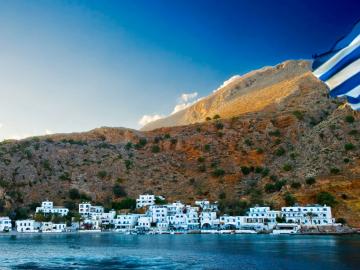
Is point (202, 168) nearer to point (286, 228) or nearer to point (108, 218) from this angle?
point (108, 218)

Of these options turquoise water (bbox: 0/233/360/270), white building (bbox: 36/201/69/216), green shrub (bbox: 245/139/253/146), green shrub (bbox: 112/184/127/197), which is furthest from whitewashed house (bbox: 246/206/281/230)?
white building (bbox: 36/201/69/216)

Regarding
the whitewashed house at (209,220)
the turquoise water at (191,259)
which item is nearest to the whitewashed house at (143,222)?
the whitewashed house at (209,220)

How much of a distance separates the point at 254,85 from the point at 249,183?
105 m

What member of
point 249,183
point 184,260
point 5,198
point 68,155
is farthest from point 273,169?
point 184,260

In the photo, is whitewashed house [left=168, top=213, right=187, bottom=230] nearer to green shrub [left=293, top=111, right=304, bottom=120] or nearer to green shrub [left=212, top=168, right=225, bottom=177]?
green shrub [left=212, top=168, right=225, bottom=177]

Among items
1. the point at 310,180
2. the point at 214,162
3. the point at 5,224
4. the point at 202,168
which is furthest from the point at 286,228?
the point at 5,224

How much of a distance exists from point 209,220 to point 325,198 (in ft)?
68.7

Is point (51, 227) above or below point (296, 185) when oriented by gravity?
below

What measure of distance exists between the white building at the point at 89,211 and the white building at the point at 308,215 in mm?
34375

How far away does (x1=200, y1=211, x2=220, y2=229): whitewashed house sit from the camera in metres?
87.6

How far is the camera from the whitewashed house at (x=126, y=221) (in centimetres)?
9113

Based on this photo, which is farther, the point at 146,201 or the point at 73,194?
the point at 73,194

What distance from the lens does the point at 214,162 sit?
106 m

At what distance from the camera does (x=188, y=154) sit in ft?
367
